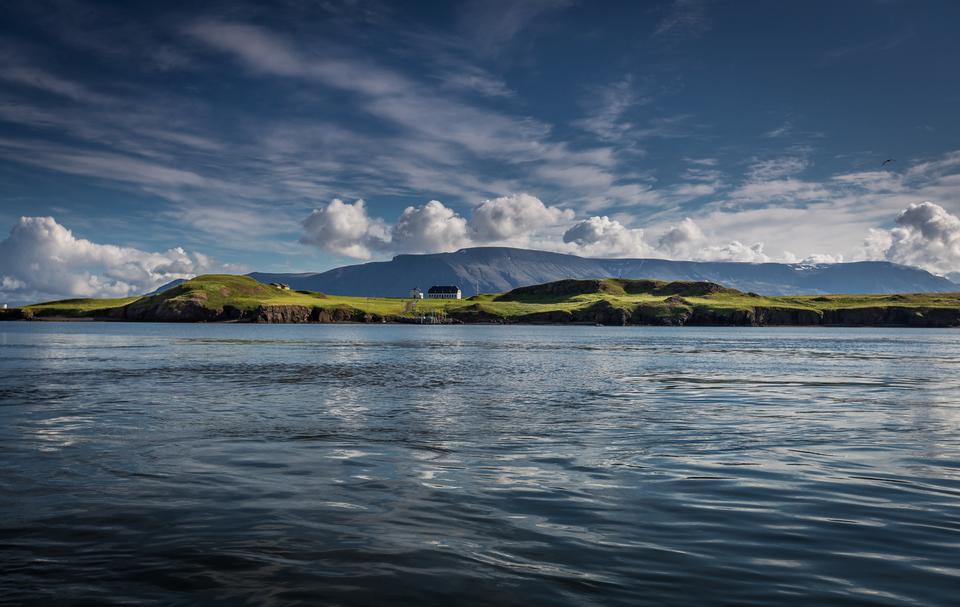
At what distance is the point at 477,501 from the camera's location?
599 inches

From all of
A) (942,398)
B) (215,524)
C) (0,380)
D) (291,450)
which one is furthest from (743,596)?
(0,380)

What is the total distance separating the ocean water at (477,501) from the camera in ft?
33.6

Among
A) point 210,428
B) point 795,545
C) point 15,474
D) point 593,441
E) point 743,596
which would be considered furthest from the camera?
point 210,428

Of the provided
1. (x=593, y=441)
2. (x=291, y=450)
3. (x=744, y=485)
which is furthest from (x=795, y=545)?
(x=291, y=450)

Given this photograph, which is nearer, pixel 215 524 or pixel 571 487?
pixel 215 524

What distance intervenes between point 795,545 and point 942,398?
32.6 m

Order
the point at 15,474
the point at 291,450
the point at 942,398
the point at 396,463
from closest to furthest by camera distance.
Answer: the point at 15,474, the point at 396,463, the point at 291,450, the point at 942,398

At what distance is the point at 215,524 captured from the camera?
13266 mm

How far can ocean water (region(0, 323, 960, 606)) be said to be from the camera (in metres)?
10.2

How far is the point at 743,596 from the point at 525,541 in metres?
4.08

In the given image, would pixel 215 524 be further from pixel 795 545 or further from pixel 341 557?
pixel 795 545

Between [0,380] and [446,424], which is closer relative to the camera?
[446,424]

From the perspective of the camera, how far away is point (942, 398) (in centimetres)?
3703

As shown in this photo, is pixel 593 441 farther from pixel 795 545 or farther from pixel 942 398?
pixel 942 398
